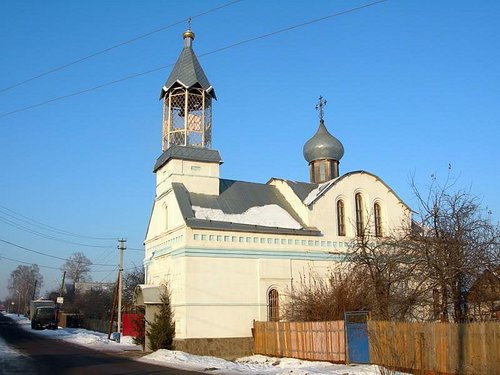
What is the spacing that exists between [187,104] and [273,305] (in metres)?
11.4

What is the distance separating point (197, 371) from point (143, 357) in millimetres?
5837

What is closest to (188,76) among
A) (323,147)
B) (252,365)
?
(323,147)

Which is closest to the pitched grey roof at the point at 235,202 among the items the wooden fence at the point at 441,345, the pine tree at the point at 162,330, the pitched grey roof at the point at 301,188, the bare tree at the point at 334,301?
the pitched grey roof at the point at 301,188

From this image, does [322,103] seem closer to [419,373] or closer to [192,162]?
[192,162]

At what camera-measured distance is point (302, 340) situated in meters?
22.2

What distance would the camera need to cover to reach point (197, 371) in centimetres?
1858

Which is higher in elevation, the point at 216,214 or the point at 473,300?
the point at 216,214

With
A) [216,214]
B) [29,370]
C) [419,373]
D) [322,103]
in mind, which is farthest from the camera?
[322,103]

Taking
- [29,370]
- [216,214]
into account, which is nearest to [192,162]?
[216,214]

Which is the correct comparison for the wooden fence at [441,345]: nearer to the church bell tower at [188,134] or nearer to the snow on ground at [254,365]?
the snow on ground at [254,365]

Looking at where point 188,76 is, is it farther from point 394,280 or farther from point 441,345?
point 441,345

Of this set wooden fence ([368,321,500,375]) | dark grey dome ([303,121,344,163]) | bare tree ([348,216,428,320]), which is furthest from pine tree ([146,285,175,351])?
dark grey dome ([303,121,344,163])

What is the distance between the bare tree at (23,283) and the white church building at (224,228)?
400ft

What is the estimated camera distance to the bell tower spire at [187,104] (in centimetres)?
2891
